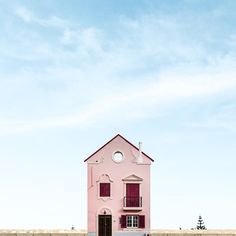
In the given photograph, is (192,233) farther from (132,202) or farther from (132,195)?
(132,195)

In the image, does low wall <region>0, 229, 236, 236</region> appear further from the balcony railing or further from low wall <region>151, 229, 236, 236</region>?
the balcony railing

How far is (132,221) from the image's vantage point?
42.2 m

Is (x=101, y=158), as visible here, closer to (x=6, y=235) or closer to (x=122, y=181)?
(x=122, y=181)

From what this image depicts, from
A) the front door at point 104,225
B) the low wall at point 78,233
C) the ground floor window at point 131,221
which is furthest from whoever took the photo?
the low wall at point 78,233

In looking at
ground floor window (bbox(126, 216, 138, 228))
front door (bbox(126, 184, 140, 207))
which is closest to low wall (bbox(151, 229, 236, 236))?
ground floor window (bbox(126, 216, 138, 228))

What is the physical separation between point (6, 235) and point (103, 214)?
985cm

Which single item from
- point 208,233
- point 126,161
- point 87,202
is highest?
point 126,161

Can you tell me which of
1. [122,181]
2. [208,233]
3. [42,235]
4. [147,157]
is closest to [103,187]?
[122,181]

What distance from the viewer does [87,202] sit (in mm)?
41906

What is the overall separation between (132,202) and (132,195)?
23.3 inches

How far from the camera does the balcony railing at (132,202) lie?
138 feet

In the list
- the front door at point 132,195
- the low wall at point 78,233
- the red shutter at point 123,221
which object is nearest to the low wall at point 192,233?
the low wall at point 78,233

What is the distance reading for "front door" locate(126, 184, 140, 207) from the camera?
42.1 metres

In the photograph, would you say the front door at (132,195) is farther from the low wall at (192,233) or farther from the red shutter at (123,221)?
the low wall at (192,233)
